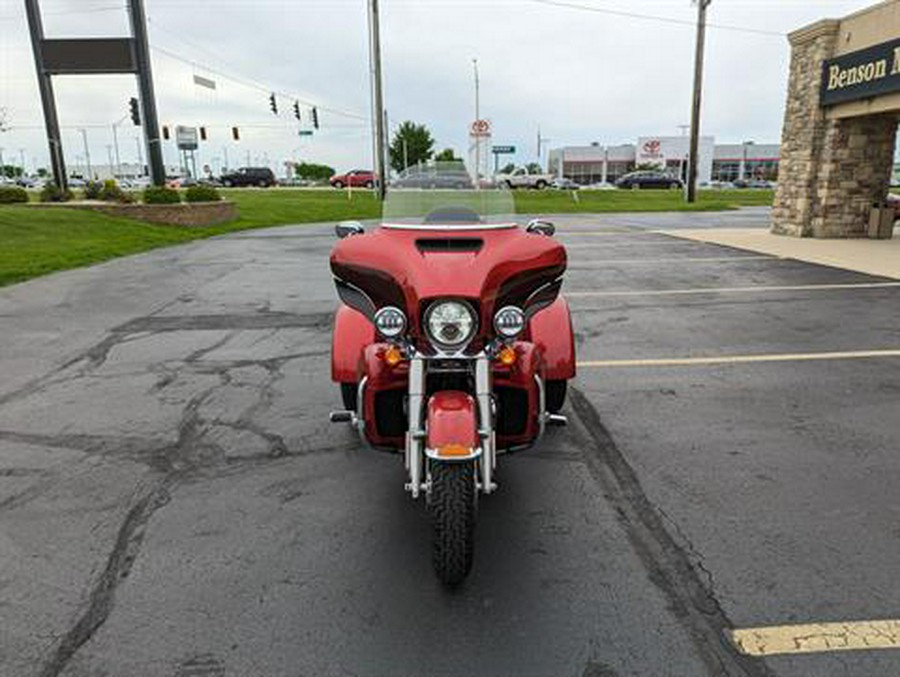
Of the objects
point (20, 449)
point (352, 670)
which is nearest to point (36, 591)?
point (352, 670)

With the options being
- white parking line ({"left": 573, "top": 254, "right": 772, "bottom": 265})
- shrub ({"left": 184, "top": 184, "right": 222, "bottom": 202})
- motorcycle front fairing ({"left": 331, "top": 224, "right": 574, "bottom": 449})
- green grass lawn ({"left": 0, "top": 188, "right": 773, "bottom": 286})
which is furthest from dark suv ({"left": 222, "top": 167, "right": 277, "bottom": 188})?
motorcycle front fairing ({"left": 331, "top": 224, "right": 574, "bottom": 449})

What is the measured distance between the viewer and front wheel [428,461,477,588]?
256cm

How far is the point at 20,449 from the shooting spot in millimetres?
4098

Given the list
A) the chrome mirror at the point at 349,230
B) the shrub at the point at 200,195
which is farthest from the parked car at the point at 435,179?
the shrub at the point at 200,195

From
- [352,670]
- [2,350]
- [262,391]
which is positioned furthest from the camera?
[2,350]

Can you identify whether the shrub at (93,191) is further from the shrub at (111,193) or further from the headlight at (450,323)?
the headlight at (450,323)

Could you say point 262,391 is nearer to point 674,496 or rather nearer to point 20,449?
point 20,449

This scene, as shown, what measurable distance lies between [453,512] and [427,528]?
26.1 inches

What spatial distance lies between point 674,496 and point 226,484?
2465mm

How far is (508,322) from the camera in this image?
287 cm

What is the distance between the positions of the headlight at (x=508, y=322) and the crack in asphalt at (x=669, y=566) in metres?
1.15

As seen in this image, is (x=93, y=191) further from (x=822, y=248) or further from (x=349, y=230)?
(x=822, y=248)

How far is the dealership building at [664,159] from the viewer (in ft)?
285

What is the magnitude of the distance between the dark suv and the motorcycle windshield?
5682 cm
